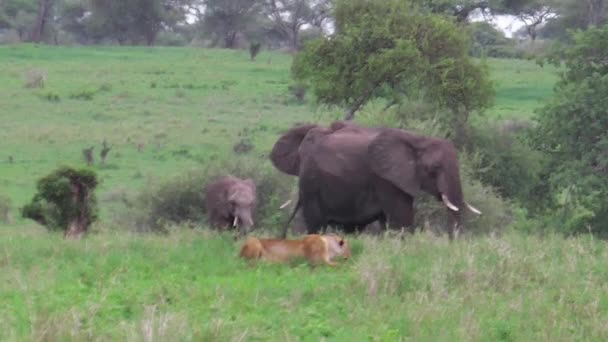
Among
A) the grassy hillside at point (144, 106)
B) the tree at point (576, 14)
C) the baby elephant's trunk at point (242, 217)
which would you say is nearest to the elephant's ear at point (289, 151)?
the baby elephant's trunk at point (242, 217)

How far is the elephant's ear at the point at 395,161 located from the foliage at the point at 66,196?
3263 mm

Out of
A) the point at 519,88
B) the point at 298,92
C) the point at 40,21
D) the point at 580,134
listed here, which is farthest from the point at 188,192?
the point at 40,21

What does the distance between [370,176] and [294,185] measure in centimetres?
689

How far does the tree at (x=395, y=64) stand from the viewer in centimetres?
2333

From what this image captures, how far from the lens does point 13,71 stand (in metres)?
44.3

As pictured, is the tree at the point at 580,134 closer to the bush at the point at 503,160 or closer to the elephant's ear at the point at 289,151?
the bush at the point at 503,160

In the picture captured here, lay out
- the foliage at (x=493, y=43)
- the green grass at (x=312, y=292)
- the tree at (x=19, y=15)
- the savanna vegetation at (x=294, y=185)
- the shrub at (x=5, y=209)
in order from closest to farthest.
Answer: the green grass at (x=312, y=292), the savanna vegetation at (x=294, y=185), the shrub at (x=5, y=209), the foliage at (x=493, y=43), the tree at (x=19, y=15)

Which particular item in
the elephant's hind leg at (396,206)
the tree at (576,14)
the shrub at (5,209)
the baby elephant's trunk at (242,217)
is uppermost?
the tree at (576,14)

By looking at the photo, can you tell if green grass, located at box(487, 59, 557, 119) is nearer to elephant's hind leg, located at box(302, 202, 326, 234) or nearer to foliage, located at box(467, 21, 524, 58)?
foliage, located at box(467, 21, 524, 58)

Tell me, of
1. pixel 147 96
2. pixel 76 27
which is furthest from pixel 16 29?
pixel 147 96

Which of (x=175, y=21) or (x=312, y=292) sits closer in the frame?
(x=312, y=292)

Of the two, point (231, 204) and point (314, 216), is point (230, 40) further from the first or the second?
point (314, 216)

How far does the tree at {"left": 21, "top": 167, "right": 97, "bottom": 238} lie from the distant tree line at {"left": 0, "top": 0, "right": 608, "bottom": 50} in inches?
1774

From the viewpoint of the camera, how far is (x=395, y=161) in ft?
44.2
